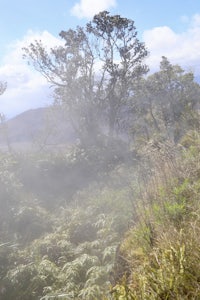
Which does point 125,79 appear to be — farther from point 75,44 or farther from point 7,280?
point 7,280

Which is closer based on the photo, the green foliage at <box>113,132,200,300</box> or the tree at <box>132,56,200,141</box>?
the green foliage at <box>113,132,200,300</box>

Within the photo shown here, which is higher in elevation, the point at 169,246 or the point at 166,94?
the point at 166,94

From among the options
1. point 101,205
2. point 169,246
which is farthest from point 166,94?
point 169,246

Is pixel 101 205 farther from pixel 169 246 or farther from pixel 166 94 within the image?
pixel 166 94

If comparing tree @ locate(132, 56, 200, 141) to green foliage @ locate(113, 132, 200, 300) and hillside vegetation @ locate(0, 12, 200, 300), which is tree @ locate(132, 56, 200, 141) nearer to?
hillside vegetation @ locate(0, 12, 200, 300)

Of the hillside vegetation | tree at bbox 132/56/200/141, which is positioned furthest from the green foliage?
tree at bbox 132/56/200/141

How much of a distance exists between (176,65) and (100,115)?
16.1 meters

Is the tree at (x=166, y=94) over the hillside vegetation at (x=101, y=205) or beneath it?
over

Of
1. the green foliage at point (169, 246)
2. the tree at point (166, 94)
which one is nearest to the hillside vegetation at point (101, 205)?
the green foliage at point (169, 246)

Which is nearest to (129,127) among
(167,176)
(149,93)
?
(149,93)

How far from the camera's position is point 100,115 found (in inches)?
949

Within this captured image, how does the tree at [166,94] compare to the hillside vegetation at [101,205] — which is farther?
the tree at [166,94]

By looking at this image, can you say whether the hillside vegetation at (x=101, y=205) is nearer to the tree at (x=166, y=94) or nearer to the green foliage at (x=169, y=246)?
the green foliage at (x=169, y=246)

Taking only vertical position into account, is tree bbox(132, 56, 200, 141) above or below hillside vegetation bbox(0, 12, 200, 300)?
above
